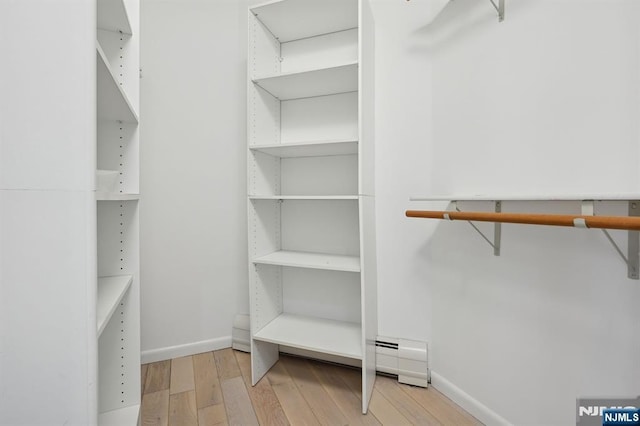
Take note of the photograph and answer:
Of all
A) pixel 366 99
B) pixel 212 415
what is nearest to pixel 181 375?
pixel 212 415

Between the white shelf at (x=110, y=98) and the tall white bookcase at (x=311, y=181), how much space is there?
2.05 ft

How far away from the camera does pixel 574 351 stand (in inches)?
40.4

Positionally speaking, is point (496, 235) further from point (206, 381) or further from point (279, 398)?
point (206, 381)

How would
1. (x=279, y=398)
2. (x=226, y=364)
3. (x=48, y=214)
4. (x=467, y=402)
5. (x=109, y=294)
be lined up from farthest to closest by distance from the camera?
(x=226, y=364)
(x=279, y=398)
(x=467, y=402)
(x=109, y=294)
(x=48, y=214)

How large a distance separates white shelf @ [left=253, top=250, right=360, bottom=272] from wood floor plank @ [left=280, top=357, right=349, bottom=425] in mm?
672

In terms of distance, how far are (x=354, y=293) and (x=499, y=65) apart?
1374 millimetres

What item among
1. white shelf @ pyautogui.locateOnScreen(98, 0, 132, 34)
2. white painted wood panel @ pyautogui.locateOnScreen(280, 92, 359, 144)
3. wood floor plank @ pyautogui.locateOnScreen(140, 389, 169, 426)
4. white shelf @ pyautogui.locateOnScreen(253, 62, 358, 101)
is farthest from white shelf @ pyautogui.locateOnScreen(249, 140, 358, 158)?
wood floor plank @ pyautogui.locateOnScreen(140, 389, 169, 426)

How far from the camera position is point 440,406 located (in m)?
1.42

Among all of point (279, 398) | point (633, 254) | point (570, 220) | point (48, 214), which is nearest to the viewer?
point (48, 214)

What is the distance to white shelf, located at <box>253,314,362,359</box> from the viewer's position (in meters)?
1.50

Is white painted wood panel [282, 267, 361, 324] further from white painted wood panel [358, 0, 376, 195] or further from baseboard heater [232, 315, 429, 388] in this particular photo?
white painted wood panel [358, 0, 376, 195]

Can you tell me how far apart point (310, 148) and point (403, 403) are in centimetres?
140

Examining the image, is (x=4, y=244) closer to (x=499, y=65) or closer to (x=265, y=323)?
(x=265, y=323)

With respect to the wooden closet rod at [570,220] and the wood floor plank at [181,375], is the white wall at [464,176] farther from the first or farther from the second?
A: the wooden closet rod at [570,220]
